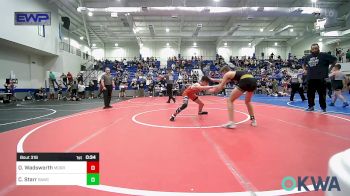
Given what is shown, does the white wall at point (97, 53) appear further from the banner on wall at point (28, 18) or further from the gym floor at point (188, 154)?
the gym floor at point (188, 154)

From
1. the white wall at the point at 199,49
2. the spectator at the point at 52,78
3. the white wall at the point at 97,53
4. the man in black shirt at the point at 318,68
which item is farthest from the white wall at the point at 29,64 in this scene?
the man in black shirt at the point at 318,68

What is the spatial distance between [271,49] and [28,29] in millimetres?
33789

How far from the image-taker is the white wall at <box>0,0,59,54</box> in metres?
14.7

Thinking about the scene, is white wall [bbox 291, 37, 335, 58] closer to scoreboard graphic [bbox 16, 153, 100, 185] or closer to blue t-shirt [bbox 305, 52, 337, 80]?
blue t-shirt [bbox 305, 52, 337, 80]

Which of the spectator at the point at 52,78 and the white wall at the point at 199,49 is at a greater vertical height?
the white wall at the point at 199,49

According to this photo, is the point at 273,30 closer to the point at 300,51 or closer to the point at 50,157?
the point at 300,51

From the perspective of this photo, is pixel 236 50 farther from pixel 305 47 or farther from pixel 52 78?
pixel 52 78

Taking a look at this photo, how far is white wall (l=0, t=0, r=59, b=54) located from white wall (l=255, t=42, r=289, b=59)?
96.4 feet

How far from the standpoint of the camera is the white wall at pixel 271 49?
38062mm

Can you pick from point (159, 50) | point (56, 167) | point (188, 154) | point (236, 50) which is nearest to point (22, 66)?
point (188, 154)

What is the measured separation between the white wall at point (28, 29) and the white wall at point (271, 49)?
29.4 m

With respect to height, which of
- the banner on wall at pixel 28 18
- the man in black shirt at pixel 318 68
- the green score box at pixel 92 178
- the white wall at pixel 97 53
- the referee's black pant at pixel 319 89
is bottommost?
the green score box at pixel 92 178

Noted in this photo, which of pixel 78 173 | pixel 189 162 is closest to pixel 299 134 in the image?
pixel 189 162

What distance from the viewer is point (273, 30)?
3114cm
